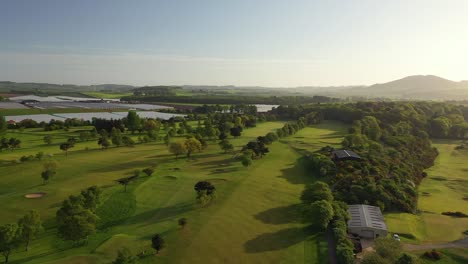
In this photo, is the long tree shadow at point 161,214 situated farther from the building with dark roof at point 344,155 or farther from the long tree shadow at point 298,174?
the building with dark roof at point 344,155

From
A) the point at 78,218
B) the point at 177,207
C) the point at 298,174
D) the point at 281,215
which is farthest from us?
the point at 298,174

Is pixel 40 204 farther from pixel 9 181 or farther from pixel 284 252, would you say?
pixel 284 252

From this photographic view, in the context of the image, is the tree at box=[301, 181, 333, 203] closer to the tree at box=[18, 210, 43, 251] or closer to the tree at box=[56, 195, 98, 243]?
the tree at box=[56, 195, 98, 243]

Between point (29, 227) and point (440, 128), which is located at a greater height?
point (440, 128)

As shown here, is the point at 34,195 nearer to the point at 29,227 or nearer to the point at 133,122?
the point at 29,227

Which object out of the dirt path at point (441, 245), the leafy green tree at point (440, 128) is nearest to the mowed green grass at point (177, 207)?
the dirt path at point (441, 245)

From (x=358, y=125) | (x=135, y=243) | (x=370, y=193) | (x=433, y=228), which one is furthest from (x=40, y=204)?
(x=358, y=125)

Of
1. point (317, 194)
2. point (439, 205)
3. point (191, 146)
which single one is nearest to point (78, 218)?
point (317, 194)
